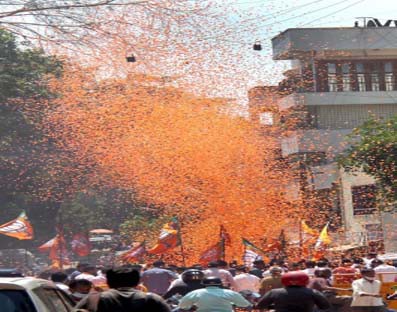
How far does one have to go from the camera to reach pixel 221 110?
2456cm

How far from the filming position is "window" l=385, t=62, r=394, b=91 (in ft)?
121

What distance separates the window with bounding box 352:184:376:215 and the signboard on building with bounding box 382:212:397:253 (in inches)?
37.6

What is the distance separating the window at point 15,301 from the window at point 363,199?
92.1 ft

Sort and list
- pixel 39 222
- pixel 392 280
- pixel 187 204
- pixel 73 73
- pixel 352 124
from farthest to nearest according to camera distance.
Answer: pixel 39 222 → pixel 352 124 → pixel 73 73 → pixel 187 204 → pixel 392 280

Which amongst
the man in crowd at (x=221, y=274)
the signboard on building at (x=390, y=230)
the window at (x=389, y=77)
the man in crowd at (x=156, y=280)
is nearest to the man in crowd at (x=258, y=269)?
the man in crowd at (x=156, y=280)

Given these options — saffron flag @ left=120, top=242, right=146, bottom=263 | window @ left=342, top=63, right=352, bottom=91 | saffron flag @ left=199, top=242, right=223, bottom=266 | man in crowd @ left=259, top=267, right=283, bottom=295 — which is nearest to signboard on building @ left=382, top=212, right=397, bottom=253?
window @ left=342, top=63, right=352, bottom=91

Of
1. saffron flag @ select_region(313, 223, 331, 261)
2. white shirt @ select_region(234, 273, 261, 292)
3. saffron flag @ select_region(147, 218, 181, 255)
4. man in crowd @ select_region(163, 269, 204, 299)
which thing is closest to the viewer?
man in crowd @ select_region(163, 269, 204, 299)

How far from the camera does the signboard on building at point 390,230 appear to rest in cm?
3159

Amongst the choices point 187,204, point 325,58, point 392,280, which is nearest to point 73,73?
point 187,204

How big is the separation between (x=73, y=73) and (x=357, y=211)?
11.8 m

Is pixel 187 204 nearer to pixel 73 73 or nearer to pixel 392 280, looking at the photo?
pixel 73 73

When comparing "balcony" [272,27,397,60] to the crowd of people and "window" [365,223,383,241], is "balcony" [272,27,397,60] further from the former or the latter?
the crowd of people

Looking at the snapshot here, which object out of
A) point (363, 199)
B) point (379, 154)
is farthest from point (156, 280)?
point (363, 199)

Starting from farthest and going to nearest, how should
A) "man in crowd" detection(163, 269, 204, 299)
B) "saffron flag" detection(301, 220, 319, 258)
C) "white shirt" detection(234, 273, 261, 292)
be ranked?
"saffron flag" detection(301, 220, 319, 258) → "white shirt" detection(234, 273, 261, 292) → "man in crowd" detection(163, 269, 204, 299)
